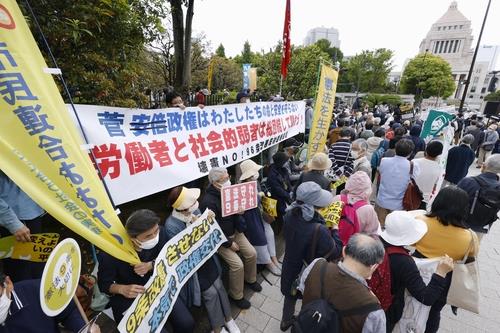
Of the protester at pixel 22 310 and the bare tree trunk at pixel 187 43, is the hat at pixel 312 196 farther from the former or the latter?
the bare tree trunk at pixel 187 43

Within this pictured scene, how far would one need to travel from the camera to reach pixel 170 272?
2.37m

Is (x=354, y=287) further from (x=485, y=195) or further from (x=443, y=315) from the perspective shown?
(x=485, y=195)

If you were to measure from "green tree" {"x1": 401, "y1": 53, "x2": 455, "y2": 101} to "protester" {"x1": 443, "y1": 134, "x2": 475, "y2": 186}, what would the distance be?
45748 mm

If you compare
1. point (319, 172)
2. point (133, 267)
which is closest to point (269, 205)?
point (319, 172)

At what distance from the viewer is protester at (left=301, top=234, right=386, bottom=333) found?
1718 mm

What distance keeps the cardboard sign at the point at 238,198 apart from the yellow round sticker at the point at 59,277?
165cm

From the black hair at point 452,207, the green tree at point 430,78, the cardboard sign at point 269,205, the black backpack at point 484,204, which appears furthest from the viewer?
the green tree at point 430,78

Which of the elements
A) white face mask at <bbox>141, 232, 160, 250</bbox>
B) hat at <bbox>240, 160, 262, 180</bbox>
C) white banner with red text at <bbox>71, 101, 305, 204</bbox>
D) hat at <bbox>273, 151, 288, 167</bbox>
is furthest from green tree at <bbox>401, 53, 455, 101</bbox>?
white face mask at <bbox>141, 232, 160, 250</bbox>

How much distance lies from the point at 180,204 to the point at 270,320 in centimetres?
192

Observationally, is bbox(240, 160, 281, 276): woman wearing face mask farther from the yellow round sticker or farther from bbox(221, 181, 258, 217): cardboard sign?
the yellow round sticker

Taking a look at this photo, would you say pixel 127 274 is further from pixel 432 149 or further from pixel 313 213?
pixel 432 149

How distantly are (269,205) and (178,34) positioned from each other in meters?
7.80

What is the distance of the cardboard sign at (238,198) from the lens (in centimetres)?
314

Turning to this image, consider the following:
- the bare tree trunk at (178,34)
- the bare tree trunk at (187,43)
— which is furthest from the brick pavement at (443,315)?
the bare tree trunk at (178,34)
